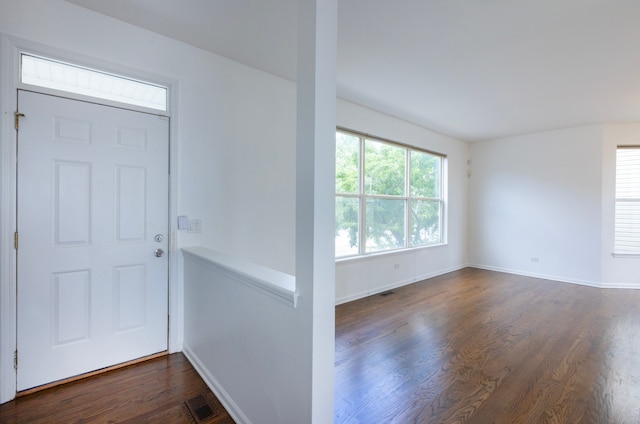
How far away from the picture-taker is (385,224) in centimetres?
464

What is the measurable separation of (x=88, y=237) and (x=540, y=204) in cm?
693

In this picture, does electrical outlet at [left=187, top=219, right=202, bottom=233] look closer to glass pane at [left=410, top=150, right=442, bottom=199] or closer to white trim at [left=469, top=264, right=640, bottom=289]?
glass pane at [left=410, top=150, right=442, bottom=199]

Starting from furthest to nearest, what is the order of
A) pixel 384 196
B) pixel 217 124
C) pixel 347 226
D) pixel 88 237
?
pixel 384 196
pixel 347 226
pixel 217 124
pixel 88 237

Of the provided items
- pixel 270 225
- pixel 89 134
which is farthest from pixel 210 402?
pixel 89 134

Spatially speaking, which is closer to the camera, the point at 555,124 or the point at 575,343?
the point at 575,343

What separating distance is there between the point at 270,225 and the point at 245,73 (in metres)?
1.62

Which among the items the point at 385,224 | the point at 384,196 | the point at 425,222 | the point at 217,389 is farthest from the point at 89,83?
the point at 425,222

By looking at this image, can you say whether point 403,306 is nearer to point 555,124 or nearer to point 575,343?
point 575,343

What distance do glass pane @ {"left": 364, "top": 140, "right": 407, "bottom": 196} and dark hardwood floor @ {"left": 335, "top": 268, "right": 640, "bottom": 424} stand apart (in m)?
1.69

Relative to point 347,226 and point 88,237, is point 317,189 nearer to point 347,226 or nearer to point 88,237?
point 88,237

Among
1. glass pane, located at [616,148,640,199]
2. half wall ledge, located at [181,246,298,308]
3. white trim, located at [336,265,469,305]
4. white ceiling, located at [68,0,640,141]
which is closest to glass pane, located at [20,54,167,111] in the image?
white ceiling, located at [68,0,640,141]

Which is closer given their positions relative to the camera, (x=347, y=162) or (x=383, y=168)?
(x=347, y=162)

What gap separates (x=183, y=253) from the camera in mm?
2566

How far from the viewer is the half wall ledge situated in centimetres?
136
